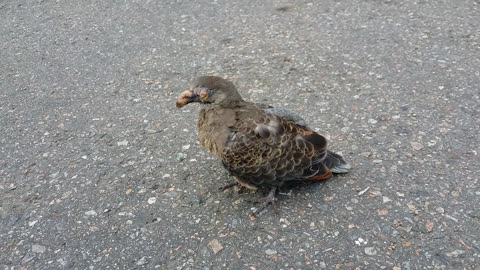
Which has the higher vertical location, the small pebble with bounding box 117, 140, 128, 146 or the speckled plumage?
the speckled plumage

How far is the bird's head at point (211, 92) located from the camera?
3.55 m

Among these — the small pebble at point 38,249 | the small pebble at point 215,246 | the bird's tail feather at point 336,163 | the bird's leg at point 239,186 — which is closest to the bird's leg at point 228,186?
the bird's leg at point 239,186

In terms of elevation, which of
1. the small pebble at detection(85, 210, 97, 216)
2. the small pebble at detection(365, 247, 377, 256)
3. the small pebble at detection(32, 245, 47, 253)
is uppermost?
the small pebble at detection(365, 247, 377, 256)

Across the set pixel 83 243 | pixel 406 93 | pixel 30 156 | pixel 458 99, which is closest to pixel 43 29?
pixel 30 156

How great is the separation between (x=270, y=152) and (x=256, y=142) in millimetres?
114

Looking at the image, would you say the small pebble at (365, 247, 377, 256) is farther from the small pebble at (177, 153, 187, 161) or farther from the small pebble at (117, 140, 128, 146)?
the small pebble at (117, 140, 128, 146)

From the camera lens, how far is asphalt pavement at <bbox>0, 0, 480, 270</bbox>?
332cm

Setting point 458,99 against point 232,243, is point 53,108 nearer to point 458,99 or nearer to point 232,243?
point 232,243

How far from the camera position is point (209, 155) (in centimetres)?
411

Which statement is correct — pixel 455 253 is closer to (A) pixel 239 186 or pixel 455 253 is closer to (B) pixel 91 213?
(A) pixel 239 186

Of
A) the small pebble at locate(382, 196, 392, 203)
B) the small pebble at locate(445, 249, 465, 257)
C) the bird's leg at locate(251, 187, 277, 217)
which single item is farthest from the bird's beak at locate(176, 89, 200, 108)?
the small pebble at locate(445, 249, 465, 257)

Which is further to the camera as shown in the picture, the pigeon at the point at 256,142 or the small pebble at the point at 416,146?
the small pebble at the point at 416,146

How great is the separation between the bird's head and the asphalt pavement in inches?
24.5

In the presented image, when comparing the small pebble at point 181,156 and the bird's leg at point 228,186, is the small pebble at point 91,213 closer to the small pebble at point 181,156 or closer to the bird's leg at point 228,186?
the small pebble at point 181,156
